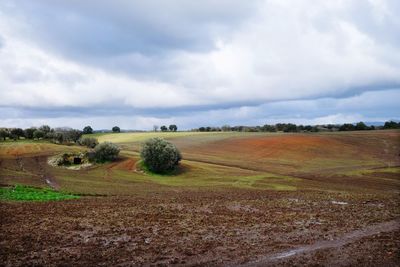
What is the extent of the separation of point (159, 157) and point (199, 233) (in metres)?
41.8

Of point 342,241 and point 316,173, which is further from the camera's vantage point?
point 316,173

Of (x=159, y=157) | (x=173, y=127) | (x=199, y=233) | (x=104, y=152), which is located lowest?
(x=199, y=233)

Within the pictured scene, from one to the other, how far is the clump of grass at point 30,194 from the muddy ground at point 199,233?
325 centimetres

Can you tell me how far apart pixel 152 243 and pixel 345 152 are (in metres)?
68.7

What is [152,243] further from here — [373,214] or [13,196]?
[13,196]

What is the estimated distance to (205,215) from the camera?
29.5 metres

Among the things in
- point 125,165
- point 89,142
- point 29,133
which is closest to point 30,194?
point 125,165

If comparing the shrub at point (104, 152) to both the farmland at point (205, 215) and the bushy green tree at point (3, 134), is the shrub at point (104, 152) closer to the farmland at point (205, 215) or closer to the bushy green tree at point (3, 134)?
the farmland at point (205, 215)

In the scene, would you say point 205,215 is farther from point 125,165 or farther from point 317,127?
point 317,127

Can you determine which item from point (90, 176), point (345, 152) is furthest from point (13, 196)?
point (345, 152)

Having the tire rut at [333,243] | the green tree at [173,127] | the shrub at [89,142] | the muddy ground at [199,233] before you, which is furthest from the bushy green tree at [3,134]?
the tire rut at [333,243]

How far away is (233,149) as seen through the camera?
286 ft

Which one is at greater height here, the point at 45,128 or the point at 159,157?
the point at 45,128

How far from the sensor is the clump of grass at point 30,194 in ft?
121
